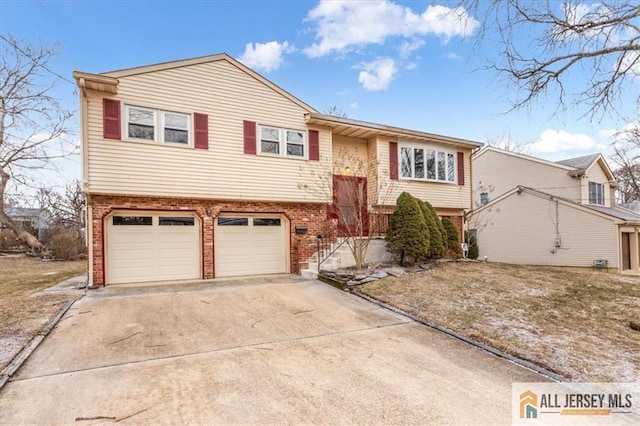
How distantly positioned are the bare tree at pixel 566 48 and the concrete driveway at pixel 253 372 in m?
4.85

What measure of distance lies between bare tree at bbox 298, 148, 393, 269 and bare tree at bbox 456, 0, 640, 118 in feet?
17.3

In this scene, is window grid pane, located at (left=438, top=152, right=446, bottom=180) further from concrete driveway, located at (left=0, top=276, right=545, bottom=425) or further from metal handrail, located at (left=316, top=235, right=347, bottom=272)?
concrete driveway, located at (left=0, top=276, right=545, bottom=425)

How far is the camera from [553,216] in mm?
18062

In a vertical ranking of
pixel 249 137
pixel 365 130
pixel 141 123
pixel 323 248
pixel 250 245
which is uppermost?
pixel 365 130

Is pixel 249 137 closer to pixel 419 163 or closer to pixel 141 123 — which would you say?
pixel 141 123

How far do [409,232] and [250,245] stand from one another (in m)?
4.98

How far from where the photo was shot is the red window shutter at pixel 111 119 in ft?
28.1

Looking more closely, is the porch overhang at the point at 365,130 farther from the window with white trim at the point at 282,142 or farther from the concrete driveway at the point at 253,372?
the concrete driveway at the point at 253,372

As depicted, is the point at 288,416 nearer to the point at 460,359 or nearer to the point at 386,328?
the point at 460,359

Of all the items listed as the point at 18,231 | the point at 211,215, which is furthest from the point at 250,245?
the point at 18,231

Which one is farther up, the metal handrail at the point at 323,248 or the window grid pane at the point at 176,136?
the window grid pane at the point at 176,136

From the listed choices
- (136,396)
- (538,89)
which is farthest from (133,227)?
(538,89)

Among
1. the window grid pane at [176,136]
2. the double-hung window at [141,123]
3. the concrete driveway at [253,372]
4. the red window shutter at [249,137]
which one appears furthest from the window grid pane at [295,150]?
the concrete driveway at [253,372]

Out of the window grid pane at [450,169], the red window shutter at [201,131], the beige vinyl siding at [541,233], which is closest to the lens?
the red window shutter at [201,131]
